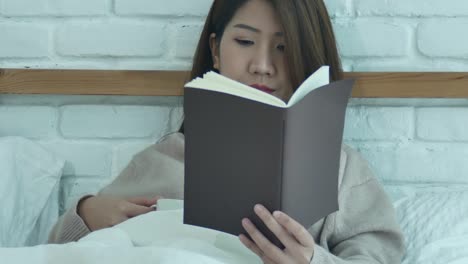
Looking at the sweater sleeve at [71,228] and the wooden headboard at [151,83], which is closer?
the sweater sleeve at [71,228]

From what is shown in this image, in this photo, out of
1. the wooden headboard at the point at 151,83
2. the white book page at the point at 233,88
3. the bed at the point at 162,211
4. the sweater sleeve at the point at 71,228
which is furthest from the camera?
the wooden headboard at the point at 151,83

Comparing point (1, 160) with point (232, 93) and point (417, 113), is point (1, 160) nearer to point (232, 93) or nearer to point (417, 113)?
point (232, 93)

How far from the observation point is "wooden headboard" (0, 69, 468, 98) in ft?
4.10

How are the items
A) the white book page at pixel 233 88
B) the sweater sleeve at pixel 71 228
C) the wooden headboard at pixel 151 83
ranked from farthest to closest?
the wooden headboard at pixel 151 83, the sweater sleeve at pixel 71 228, the white book page at pixel 233 88

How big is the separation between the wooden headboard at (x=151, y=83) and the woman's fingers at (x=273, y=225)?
494 mm

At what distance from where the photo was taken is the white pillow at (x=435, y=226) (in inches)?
41.4

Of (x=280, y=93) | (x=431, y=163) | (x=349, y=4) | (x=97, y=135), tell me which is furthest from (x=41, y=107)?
(x=431, y=163)

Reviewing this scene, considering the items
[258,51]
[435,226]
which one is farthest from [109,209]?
[435,226]

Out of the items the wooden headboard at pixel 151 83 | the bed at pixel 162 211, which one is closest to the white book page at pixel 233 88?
the bed at pixel 162 211

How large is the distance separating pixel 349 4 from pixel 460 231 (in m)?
0.48

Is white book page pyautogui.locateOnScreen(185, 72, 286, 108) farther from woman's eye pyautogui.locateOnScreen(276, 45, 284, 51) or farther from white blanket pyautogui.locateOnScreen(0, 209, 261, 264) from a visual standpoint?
woman's eye pyautogui.locateOnScreen(276, 45, 284, 51)

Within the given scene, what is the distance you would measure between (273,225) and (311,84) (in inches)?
7.2

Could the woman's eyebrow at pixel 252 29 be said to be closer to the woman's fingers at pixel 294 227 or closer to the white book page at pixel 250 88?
the white book page at pixel 250 88

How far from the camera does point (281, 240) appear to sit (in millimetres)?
851
